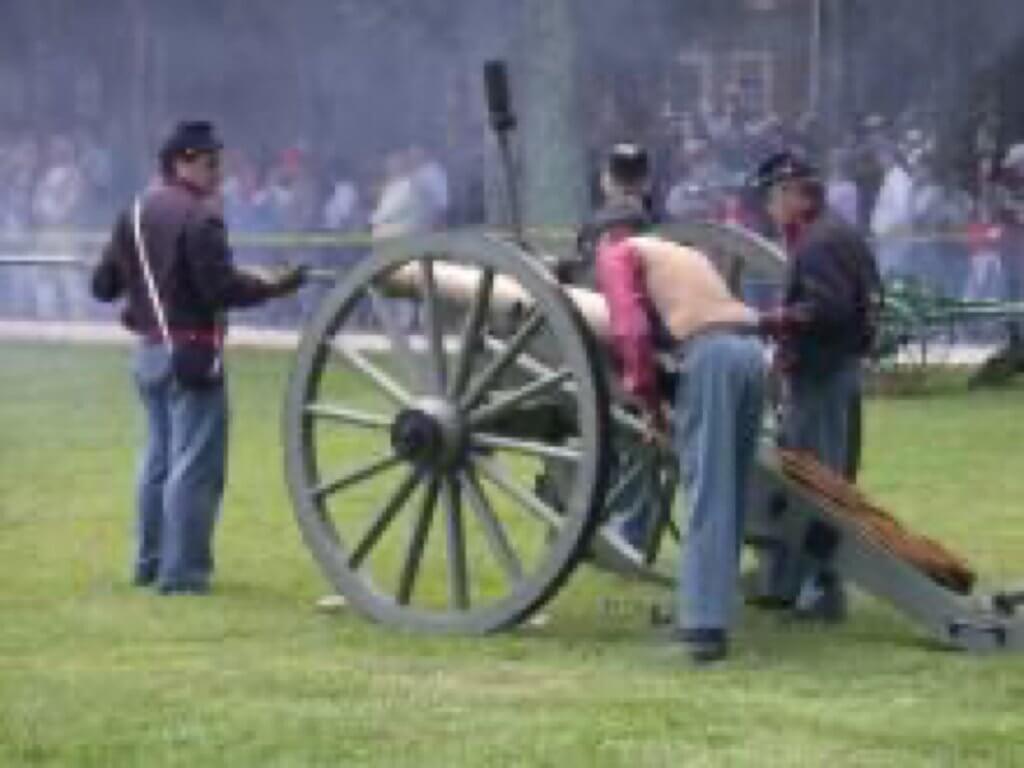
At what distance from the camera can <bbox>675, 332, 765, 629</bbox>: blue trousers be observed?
8461 millimetres

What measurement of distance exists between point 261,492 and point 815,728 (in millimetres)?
5324

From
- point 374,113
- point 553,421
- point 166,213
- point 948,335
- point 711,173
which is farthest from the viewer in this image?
point 374,113

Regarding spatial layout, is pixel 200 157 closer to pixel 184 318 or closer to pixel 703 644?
pixel 184 318

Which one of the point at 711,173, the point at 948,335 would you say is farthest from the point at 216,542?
the point at 711,173

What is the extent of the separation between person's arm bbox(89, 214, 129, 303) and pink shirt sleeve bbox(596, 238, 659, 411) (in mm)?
2003

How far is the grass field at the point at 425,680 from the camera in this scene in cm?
735

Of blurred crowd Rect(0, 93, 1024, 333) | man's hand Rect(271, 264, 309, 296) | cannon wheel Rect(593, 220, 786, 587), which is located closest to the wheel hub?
cannon wheel Rect(593, 220, 786, 587)

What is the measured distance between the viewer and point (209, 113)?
80.9ft

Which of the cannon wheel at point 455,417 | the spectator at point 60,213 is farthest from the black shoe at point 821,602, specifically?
the spectator at point 60,213

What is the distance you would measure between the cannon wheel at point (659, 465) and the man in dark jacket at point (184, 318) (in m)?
1.27

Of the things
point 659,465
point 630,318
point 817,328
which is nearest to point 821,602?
point 659,465

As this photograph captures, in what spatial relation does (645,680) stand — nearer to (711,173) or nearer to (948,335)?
(948,335)

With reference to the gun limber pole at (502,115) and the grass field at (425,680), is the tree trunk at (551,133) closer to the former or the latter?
the grass field at (425,680)

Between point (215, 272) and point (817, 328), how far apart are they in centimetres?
188
